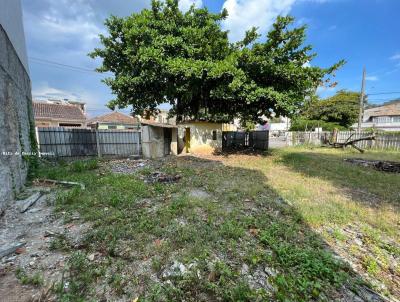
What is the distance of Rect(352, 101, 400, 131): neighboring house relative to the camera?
29.2m

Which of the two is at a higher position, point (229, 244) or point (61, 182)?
point (61, 182)

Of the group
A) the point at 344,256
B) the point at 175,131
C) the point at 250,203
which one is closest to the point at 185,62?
the point at 175,131

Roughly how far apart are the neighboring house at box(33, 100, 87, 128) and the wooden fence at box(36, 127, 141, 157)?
10509mm

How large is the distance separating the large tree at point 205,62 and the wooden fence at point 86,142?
2224 millimetres

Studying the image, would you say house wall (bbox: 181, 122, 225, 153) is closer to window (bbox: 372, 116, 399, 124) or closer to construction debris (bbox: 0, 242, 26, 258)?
construction debris (bbox: 0, 242, 26, 258)

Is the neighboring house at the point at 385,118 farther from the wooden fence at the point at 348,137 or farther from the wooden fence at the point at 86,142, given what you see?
the wooden fence at the point at 86,142

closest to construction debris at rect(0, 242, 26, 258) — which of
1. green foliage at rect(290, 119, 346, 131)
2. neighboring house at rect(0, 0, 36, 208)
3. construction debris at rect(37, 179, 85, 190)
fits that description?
neighboring house at rect(0, 0, 36, 208)

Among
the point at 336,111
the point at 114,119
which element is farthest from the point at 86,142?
the point at 336,111

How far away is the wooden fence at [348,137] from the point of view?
562 inches

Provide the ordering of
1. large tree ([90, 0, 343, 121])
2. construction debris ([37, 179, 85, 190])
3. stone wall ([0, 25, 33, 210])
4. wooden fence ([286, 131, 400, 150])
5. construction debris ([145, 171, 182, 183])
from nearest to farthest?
1. stone wall ([0, 25, 33, 210])
2. construction debris ([37, 179, 85, 190])
3. construction debris ([145, 171, 182, 183])
4. large tree ([90, 0, 343, 121])
5. wooden fence ([286, 131, 400, 150])

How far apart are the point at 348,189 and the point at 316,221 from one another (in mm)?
2873

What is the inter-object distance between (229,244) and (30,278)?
223 centimetres

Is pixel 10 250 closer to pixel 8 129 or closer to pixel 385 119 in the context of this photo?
pixel 8 129

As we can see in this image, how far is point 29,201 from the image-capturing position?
402 centimetres
